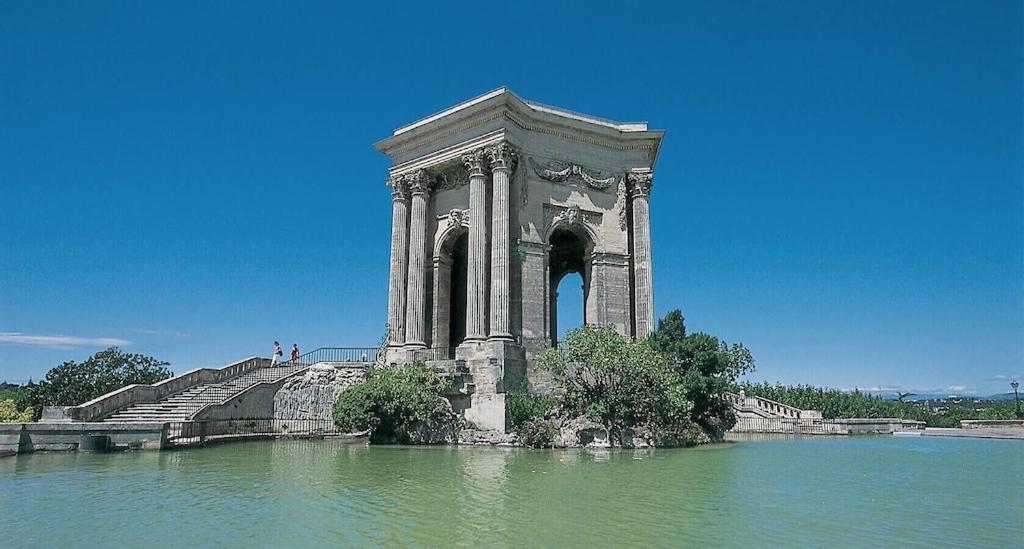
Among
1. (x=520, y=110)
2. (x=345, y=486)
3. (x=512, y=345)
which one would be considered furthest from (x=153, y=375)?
(x=345, y=486)

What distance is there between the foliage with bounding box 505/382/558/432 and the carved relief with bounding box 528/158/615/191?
10.5 metres

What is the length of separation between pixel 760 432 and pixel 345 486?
2835 cm

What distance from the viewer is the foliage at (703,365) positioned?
2722 cm

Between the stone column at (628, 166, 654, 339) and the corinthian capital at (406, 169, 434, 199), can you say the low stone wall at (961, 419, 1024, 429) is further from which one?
the corinthian capital at (406, 169, 434, 199)

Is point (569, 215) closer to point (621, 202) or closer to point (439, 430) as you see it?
point (621, 202)

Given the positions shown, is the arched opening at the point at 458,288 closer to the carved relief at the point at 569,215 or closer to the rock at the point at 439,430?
the carved relief at the point at 569,215

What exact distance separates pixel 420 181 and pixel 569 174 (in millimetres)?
6915

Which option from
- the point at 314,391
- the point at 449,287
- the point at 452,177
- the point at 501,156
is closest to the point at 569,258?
the point at 449,287

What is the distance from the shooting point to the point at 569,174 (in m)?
32.0

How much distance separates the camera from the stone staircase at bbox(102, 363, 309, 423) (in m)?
25.2

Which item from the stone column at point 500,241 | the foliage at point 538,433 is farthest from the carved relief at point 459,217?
the foliage at point 538,433

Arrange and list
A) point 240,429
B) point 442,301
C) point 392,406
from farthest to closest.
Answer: point 442,301 → point 240,429 → point 392,406

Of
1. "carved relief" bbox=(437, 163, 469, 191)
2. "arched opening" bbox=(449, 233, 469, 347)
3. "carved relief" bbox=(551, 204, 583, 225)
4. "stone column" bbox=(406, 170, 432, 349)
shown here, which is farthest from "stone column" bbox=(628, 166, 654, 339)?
"stone column" bbox=(406, 170, 432, 349)

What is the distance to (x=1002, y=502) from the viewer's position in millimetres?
12688
